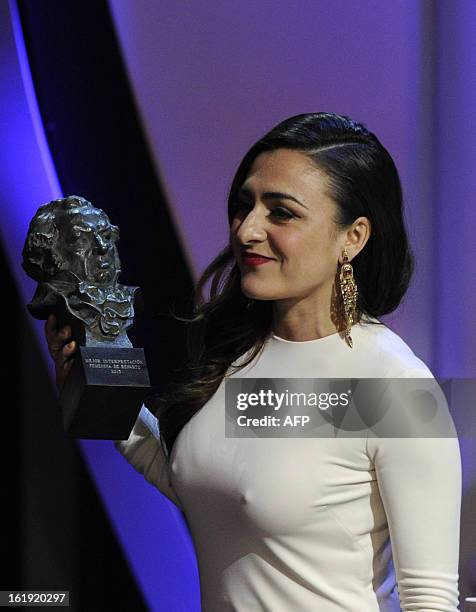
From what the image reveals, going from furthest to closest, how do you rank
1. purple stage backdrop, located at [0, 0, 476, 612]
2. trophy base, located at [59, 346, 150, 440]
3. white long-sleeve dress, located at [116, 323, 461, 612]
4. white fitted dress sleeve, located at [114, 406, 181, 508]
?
purple stage backdrop, located at [0, 0, 476, 612]
white fitted dress sleeve, located at [114, 406, 181, 508]
trophy base, located at [59, 346, 150, 440]
white long-sleeve dress, located at [116, 323, 461, 612]

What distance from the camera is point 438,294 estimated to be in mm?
1966

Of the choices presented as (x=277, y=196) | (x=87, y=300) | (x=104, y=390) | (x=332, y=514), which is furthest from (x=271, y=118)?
(x=332, y=514)

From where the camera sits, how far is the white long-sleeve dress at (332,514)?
1438 mm

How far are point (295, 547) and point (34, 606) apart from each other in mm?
812

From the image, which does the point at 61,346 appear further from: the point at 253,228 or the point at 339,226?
the point at 339,226

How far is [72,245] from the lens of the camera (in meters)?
1.61

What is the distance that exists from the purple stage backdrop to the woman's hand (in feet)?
1.60

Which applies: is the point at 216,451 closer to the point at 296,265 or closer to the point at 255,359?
the point at 255,359

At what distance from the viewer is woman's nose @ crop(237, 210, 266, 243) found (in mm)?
1572

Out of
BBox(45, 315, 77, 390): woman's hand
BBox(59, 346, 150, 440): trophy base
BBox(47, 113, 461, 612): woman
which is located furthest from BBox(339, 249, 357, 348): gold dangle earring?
BBox(45, 315, 77, 390): woman's hand

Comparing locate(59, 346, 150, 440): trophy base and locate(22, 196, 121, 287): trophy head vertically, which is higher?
locate(22, 196, 121, 287): trophy head

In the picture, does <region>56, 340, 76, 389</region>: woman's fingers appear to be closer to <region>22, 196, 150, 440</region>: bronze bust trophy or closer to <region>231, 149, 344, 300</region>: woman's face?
<region>22, 196, 150, 440</region>: bronze bust trophy
